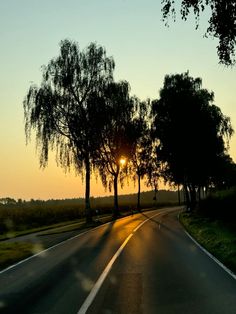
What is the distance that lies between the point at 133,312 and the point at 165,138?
155 feet

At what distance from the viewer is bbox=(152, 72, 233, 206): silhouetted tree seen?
5300cm

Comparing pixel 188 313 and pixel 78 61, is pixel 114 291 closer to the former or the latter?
pixel 188 313

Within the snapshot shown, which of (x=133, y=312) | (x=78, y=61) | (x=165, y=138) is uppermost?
(x=78, y=61)

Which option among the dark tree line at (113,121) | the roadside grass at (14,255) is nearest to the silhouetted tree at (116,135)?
the dark tree line at (113,121)

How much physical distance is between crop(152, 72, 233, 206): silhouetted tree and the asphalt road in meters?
34.5

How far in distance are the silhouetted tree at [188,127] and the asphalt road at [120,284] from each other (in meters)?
34.5

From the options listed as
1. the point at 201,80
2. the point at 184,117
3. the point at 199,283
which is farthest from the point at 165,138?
the point at 199,283

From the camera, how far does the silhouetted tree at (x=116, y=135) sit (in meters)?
48.0

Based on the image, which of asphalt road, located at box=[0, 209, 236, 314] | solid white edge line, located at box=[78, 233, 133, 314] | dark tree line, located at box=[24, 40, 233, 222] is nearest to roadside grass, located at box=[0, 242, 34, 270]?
asphalt road, located at box=[0, 209, 236, 314]

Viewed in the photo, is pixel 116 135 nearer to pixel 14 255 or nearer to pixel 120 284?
pixel 14 255

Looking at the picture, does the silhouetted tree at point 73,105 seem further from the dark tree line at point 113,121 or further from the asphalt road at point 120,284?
the asphalt road at point 120,284

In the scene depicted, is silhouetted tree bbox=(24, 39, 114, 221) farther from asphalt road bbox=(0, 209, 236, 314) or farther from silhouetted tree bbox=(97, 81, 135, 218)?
asphalt road bbox=(0, 209, 236, 314)

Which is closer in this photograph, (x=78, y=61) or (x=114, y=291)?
(x=114, y=291)

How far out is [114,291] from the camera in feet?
35.3
